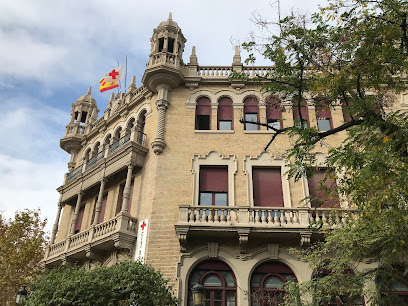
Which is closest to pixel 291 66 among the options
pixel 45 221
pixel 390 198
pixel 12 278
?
pixel 390 198

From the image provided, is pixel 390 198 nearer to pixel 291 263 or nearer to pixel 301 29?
pixel 301 29

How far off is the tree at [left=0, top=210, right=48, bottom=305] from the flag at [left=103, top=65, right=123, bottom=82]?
11.4m

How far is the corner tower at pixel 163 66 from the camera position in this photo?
19.3 meters

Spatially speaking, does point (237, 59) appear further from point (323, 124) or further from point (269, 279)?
point (269, 279)

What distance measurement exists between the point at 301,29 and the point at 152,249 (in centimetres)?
1050

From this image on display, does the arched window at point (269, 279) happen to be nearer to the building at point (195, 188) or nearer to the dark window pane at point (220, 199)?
the building at point (195, 188)

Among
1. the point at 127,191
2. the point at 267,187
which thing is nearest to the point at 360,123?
the point at 267,187

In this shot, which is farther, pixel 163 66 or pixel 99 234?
pixel 163 66

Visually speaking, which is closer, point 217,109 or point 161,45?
point 217,109

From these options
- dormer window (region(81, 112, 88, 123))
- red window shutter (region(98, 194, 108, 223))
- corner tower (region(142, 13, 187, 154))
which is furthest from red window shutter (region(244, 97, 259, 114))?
dormer window (region(81, 112, 88, 123))

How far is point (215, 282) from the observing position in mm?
15672

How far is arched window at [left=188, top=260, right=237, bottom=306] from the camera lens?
15.2 metres

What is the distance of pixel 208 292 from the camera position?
15422 mm

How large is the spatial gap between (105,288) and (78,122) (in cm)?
1769
